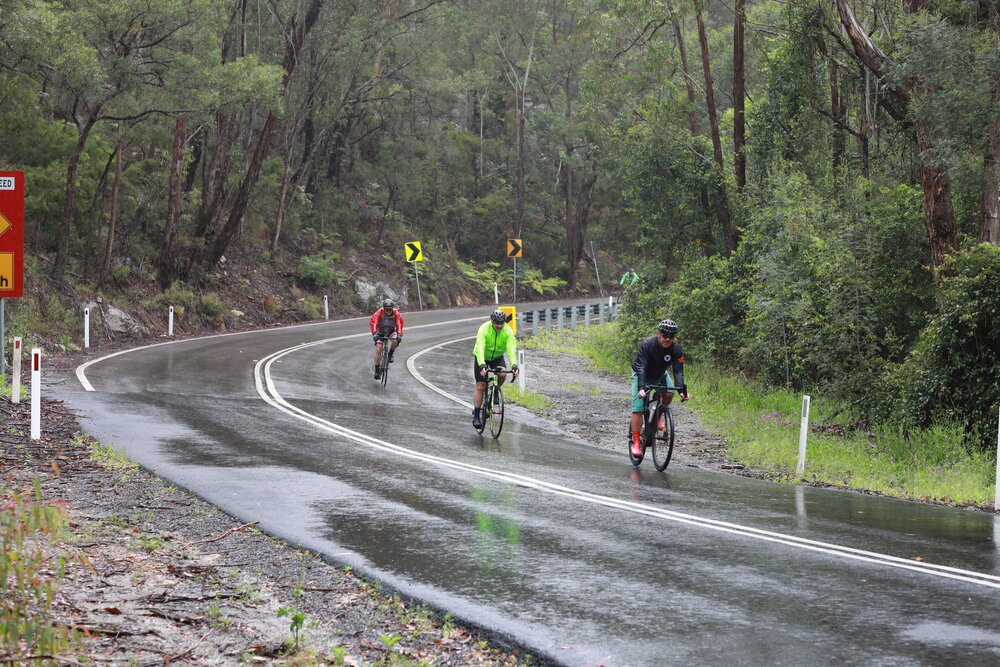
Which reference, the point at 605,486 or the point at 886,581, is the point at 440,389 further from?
the point at 886,581

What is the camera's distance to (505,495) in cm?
972

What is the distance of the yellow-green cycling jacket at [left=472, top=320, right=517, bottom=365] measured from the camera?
46.8ft

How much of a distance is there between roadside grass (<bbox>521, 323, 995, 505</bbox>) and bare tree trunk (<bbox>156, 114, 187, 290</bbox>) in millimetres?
19983

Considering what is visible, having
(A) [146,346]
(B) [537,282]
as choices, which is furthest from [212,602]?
(B) [537,282]

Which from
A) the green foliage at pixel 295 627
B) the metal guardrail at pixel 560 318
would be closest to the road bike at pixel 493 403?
the green foliage at pixel 295 627

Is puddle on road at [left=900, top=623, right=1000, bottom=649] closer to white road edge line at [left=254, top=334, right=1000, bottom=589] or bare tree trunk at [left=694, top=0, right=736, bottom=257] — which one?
white road edge line at [left=254, top=334, right=1000, bottom=589]

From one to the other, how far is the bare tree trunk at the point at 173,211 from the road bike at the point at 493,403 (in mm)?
20187

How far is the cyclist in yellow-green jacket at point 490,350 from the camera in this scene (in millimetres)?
14195

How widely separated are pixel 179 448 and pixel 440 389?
9.78 meters

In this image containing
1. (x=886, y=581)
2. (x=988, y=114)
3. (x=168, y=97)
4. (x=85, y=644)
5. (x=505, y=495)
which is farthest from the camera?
(x=168, y=97)

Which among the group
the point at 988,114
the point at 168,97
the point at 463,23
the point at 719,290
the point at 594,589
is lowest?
the point at 594,589

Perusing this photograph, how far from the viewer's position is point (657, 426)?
1195 centimetres

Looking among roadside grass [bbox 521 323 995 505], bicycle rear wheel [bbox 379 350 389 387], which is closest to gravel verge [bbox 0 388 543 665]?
roadside grass [bbox 521 323 995 505]

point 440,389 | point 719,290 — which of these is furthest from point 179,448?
point 719,290
